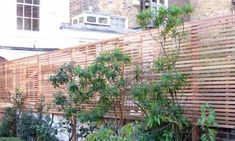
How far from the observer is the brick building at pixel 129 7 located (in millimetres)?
21641

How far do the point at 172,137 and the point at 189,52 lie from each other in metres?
1.38

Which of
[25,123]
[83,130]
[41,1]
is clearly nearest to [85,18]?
[41,1]

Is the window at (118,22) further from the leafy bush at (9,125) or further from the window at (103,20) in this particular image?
the leafy bush at (9,125)

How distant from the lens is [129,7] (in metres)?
23.7

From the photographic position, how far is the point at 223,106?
6996 millimetres

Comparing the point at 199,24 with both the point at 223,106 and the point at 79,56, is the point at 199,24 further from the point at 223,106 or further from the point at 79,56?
the point at 79,56

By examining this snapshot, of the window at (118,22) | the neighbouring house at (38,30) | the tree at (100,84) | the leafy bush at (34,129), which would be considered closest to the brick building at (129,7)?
the window at (118,22)

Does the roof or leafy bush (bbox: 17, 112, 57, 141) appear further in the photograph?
the roof

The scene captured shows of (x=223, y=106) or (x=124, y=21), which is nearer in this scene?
(x=223, y=106)

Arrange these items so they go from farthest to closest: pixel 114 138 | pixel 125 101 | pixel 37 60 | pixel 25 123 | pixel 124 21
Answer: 1. pixel 124 21
2. pixel 37 60
3. pixel 25 123
4. pixel 125 101
5. pixel 114 138

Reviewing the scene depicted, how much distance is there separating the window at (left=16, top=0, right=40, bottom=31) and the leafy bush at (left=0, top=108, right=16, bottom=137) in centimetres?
611

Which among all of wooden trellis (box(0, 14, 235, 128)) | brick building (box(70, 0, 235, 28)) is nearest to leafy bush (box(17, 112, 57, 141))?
wooden trellis (box(0, 14, 235, 128))

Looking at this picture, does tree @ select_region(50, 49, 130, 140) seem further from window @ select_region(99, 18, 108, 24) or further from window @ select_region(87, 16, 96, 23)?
window @ select_region(99, 18, 108, 24)

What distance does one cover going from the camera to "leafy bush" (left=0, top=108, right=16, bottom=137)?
Answer: 14438 millimetres
